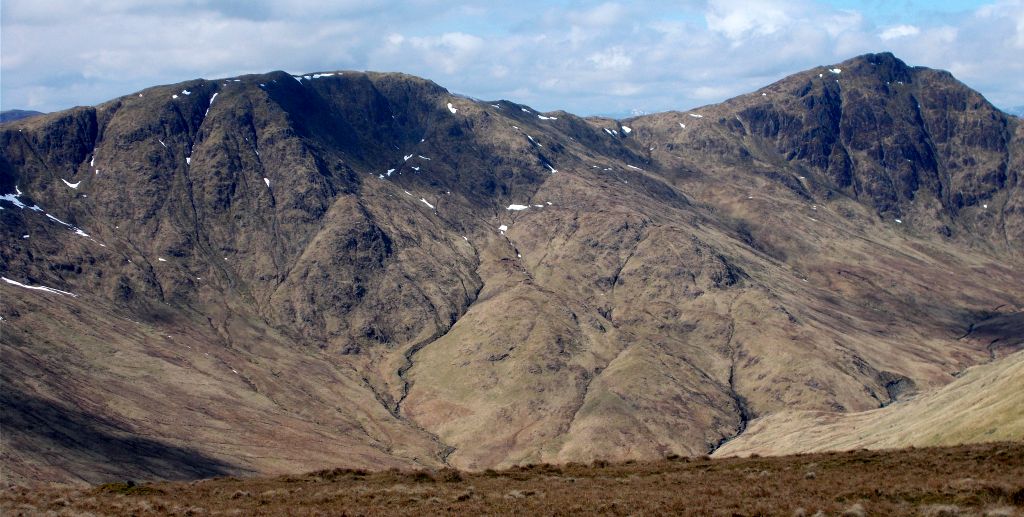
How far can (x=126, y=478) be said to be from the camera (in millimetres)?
182750

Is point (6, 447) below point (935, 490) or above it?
below

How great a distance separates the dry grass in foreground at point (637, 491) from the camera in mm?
56844

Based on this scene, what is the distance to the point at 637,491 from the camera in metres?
65.9

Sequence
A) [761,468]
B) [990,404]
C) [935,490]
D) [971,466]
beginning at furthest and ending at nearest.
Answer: [990,404] → [761,468] → [971,466] → [935,490]

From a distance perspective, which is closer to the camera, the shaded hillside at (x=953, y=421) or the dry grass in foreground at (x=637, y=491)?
the dry grass in foreground at (x=637, y=491)

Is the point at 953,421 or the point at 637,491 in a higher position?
the point at 637,491

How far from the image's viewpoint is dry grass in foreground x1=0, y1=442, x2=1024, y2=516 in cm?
5684

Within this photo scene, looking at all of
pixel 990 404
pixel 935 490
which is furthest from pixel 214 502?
pixel 990 404

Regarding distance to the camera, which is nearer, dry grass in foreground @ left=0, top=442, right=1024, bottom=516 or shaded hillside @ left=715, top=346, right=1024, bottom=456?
dry grass in foreground @ left=0, top=442, right=1024, bottom=516

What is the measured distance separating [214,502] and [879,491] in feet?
149

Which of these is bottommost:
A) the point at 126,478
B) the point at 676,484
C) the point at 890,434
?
the point at 126,478

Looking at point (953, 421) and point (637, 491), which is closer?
point (637, 491)

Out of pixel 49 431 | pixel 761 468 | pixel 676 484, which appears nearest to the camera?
pixel 676 484

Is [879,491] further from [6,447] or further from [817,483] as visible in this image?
[6,447]
